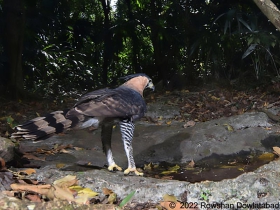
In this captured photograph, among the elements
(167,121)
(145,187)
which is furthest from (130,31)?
(145,187)

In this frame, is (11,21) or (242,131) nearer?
(242,131)

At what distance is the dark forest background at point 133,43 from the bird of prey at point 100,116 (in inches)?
174

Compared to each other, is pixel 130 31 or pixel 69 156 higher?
pixel 130 31

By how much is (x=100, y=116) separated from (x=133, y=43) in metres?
8.23

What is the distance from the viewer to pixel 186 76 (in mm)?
10414

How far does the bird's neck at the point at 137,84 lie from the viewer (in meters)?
4.91

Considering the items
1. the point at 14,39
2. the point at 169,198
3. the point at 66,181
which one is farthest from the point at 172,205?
the point at 14,39

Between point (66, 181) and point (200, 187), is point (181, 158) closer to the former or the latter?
point (200, 187)

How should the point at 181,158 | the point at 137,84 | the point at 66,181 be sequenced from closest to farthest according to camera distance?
1. the point at 66,181
2. the point at 137,84
3. the point at 181,158

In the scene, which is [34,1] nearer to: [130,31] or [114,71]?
[130,31]

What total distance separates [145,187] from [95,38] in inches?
369

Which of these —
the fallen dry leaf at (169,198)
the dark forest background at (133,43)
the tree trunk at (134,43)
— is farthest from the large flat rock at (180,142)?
the tree trunk at (134,43)

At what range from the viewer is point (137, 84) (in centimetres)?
495

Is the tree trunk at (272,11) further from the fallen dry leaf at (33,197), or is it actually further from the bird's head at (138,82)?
the fallen dry leaf at (33,197)
